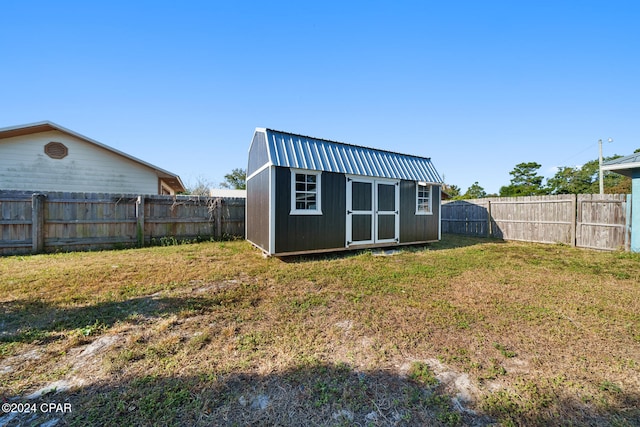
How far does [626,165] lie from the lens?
21.7 feet

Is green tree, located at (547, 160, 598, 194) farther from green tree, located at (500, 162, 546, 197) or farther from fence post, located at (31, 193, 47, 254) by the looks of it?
fence post, located at (31, 193, 47, 254)

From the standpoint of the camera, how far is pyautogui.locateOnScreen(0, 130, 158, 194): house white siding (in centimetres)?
859

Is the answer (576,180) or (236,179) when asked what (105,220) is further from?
(576,180)

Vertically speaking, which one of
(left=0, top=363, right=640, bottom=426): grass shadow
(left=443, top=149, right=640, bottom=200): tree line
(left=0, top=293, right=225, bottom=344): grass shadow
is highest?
(left=443, top=149, right=640, bottom=200): tree line

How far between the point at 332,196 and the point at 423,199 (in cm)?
379

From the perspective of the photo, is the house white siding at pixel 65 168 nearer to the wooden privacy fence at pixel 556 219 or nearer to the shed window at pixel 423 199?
the shed window at pixel 423 199

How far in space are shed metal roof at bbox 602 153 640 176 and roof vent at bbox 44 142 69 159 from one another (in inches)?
699

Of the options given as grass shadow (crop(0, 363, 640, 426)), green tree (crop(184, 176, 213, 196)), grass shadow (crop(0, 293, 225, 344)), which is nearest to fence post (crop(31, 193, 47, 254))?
grass shadow (crop(0, 293, 225, 344))

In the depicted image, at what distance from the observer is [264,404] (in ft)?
5.61

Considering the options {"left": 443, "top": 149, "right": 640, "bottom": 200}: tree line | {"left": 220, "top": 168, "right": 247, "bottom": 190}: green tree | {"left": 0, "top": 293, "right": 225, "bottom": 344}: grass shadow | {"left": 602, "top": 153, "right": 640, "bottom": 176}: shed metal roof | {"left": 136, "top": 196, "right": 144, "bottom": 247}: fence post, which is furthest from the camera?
{"left": 220, "top": 168, "right": 247, "bottom": 190}: green tree

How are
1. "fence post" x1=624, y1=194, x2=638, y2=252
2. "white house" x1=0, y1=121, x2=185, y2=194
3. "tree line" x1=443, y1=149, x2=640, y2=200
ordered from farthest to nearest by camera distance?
"tree line" x1=443, y1=149, x2=640, y2=200
"white house" x1=0, y1=121, x2=185, y2=194
"fence post" x1=624, y1=194, x2=638, y2=252

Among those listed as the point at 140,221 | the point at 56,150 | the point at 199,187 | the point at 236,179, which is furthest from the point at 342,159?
the point at 236,179

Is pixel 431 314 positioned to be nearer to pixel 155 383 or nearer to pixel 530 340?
pixel 530 340

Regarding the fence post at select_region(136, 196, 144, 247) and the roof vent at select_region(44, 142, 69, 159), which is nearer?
the fence post at select_region(136, 196, 144, 247)
